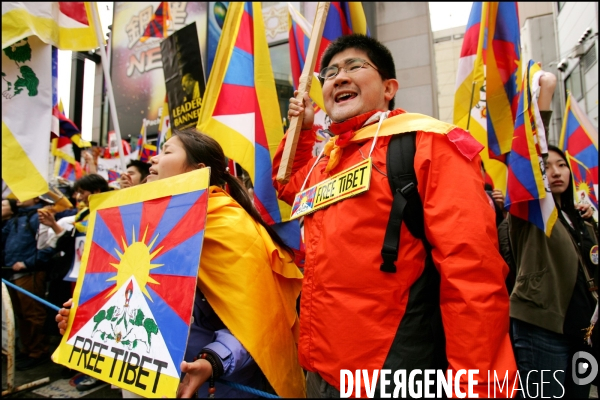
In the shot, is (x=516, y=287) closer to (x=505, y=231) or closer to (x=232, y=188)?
(x=505, y=231)

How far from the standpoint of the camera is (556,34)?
15.7m

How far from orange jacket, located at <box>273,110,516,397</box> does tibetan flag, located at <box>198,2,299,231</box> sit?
4.66ft

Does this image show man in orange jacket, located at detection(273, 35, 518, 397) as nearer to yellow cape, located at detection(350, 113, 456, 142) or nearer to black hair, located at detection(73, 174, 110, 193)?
yellow cape, located at detection(350, 113, 456, 142)

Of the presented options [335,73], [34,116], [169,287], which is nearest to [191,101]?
[34,116]

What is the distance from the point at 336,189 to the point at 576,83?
16.1 m

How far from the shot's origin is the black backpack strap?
50.5 inches

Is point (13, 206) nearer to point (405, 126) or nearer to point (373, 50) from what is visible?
point (373, 50)

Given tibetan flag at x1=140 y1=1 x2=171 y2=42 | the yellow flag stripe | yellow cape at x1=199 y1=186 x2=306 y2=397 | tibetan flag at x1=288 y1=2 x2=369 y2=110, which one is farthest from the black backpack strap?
tibetan flag at x1=140 y1=1 x2=171 y2=42

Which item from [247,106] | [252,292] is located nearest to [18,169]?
[247,106]

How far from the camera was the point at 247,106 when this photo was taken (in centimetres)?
304

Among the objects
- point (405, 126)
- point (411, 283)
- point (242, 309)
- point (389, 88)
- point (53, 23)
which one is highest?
point (53, 23)

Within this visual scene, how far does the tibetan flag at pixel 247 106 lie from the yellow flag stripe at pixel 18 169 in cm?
117

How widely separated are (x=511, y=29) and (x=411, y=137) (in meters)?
2.15

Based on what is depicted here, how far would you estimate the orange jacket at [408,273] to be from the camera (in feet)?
3.80
